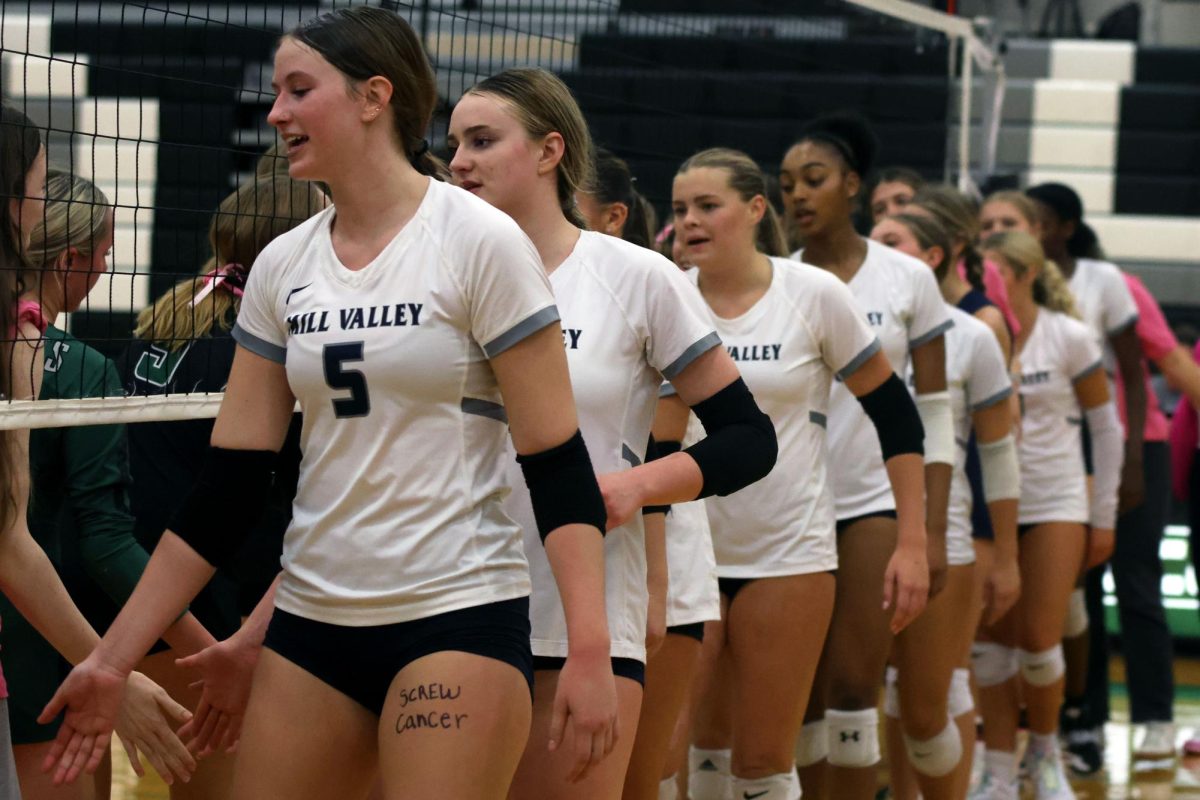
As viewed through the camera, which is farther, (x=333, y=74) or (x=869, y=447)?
(x=869, y=447)

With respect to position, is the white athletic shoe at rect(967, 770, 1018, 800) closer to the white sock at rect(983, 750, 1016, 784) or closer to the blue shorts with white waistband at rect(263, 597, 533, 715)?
the white sock at rect(983, 750, 1016, 784)

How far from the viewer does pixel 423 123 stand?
2.74 meters

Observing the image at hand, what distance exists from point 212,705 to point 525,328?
2.70ft

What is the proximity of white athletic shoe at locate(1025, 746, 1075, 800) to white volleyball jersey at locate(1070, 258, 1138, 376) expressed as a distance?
1832 mm

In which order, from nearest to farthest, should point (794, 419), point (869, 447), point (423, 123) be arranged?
point (423, 123)
point (794, 419)
point (869, 447)

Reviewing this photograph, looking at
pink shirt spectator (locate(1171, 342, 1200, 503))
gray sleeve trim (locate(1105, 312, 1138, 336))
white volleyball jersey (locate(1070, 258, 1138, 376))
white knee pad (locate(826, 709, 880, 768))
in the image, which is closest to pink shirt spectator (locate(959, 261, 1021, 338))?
white volleyball jersey (locate(1070, 258, 1138, 376))

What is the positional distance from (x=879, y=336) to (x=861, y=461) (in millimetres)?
361

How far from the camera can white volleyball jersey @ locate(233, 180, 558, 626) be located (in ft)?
8.24

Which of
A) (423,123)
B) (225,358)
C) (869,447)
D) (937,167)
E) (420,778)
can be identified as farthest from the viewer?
(937,167)

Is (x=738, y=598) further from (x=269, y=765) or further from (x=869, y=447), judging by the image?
(x=269, y=765)

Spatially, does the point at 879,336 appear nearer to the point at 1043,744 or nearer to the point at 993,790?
the point at 993,790

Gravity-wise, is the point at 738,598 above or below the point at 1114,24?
below

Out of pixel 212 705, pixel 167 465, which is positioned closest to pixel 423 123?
pixel 212 705

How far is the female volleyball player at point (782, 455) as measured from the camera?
171 inches
